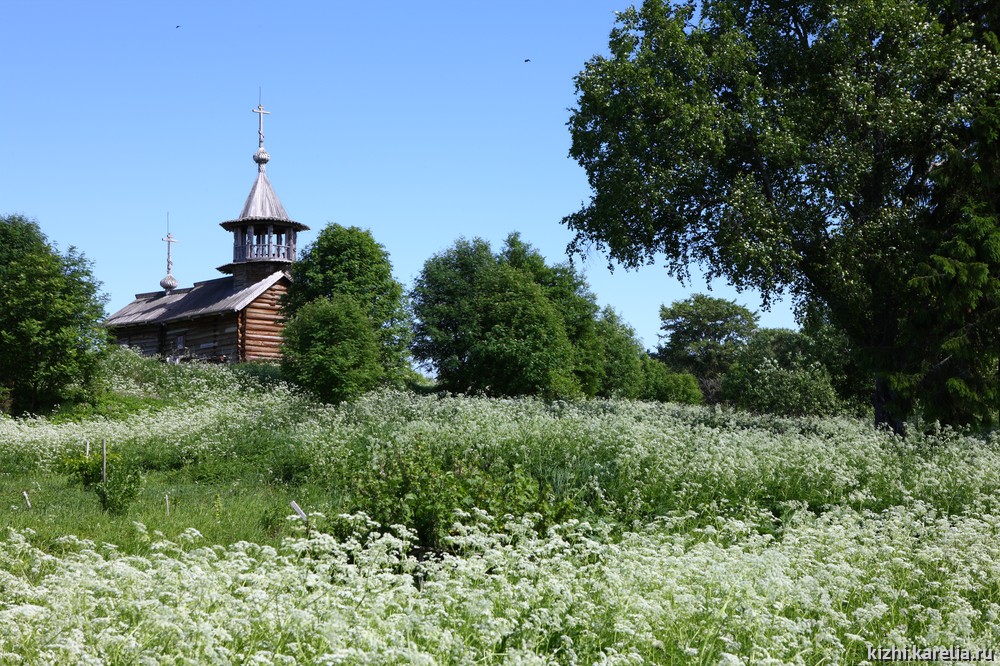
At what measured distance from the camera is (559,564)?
22.5 feet

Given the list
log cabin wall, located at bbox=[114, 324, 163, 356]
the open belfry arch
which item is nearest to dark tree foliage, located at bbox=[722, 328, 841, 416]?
the open belfry arch

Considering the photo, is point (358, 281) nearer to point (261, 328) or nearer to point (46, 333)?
point (261, 328)

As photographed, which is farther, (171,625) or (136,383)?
(136,383)

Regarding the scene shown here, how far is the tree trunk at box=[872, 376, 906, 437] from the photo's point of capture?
21.0 metres

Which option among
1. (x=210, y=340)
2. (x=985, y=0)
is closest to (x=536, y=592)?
(x=985, y=0)

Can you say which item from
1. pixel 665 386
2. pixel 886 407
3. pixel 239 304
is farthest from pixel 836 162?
pixel 665 386

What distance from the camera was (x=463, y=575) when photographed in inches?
258

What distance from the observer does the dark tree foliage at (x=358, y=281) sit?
3650 centimetres

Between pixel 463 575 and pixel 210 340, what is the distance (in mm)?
42025

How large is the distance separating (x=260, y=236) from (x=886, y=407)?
36578mm

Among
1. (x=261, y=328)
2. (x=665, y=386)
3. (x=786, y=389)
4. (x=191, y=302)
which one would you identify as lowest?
Result: (x=786, y=389)

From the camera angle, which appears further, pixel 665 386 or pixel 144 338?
pixel 665 386

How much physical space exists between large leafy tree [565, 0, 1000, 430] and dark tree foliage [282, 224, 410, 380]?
48.9 feet

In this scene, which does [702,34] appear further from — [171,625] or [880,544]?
[171,625]
